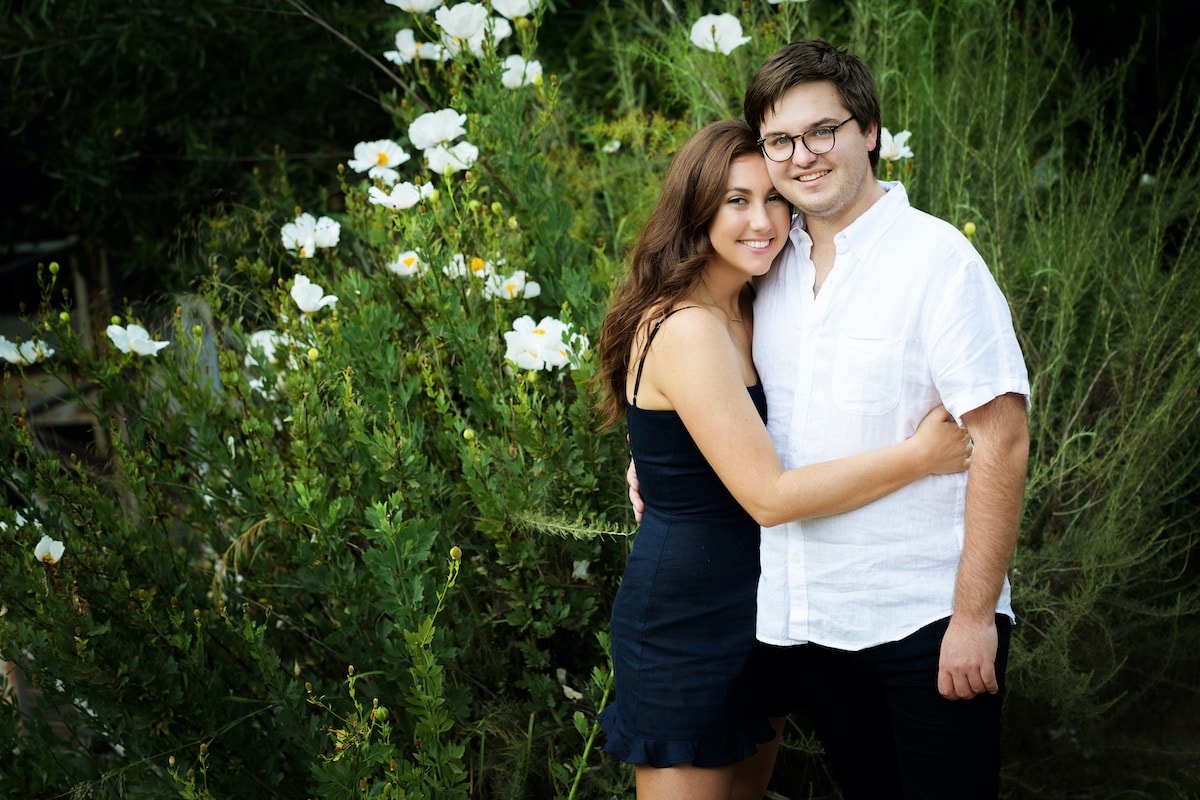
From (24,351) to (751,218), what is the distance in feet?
4.89

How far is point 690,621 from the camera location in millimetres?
1714

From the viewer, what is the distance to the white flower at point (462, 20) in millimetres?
2262

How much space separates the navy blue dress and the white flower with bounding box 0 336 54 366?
49.7 inches

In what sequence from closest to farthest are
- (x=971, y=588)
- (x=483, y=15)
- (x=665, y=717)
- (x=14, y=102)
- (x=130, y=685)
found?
(x=971, y=588), (x=665, y=717), (x=130, y=685), (x=483, y=15), (x=14, y=102)

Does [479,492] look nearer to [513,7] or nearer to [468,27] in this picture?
[468,27]

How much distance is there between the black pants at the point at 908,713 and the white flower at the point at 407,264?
108cm

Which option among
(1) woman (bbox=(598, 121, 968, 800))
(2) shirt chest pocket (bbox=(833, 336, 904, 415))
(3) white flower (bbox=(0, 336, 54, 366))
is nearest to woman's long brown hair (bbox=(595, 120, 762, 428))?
(1) woman (bbox=(598, 121, 968, 800))

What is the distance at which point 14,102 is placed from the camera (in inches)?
140

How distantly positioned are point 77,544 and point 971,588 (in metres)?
1.51

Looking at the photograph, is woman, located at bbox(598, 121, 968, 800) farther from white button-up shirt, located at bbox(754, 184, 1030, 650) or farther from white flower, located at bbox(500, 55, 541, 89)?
white flower, located at bbox(500, 55, 541, 89)

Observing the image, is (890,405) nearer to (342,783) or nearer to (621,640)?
(621,640)

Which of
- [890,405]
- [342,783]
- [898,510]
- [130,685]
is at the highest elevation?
[890,405]

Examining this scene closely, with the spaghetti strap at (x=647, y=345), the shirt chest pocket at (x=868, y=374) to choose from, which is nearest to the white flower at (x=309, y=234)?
the spaghetti strap at (x=647, y=345)

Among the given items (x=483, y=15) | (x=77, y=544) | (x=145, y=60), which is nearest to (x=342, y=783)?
(x=77, y=544)
